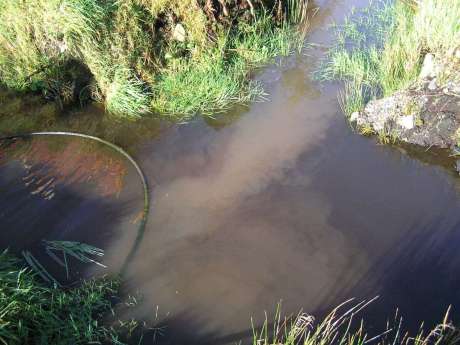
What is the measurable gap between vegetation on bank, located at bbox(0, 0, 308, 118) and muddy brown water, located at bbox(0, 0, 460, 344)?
524 millimetres

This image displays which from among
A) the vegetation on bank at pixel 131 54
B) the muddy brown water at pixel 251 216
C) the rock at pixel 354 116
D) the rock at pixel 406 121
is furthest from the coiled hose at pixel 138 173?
the rock at pixel 406 121

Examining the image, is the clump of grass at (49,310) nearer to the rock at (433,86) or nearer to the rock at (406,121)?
the rock at (406,121)

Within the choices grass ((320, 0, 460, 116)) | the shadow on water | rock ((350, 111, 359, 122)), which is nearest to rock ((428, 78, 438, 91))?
grass ((320, 0, 460, 116))

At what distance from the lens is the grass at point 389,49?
15.9 feet

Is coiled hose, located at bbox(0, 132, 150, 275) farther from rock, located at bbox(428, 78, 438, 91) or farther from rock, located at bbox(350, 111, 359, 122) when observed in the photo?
rock, located at bbox(428, 78, 438, 91)

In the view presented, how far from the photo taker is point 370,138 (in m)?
4.86

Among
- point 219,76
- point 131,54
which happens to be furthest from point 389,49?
point 131,54

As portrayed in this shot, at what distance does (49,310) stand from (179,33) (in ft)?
13.8

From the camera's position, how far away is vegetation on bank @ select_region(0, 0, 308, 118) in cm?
531

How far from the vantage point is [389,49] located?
532 cm

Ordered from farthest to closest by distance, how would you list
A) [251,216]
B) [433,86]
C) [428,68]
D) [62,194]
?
[428,68] < [433,86] < [62,194] < [251,216]

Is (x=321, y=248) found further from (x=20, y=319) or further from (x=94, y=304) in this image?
(x=20, y=319)

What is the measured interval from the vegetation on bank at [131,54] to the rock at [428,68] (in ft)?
6.81

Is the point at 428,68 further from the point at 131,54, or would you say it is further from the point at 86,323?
the point at 86,323
